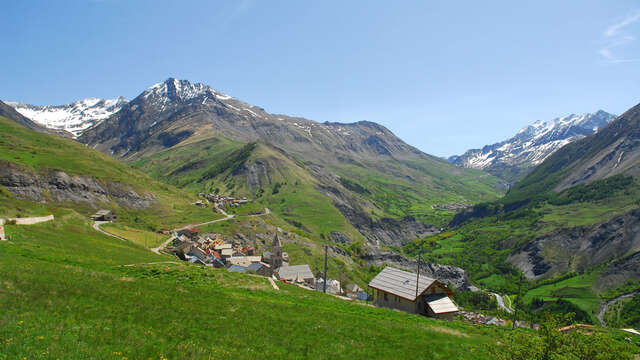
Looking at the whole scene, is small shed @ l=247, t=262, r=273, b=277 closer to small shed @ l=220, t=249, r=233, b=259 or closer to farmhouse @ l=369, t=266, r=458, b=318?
small shed @ l=220, t=249, r=233, b=259

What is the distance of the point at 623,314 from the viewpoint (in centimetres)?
11394

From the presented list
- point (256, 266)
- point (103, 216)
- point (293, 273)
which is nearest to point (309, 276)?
point (293, 273)

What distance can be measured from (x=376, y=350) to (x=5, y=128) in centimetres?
24358

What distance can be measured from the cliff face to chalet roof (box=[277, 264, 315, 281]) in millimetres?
77905

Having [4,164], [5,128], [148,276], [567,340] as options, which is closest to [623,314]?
[567,340]

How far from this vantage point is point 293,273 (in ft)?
344

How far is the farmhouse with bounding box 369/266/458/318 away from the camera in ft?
150

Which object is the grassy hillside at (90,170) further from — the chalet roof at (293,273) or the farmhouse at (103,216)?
the chalet roof at (293,273)

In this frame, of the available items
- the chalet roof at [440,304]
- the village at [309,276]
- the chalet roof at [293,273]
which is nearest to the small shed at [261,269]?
the village at [309,276]

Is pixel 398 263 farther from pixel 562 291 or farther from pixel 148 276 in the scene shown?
pixel 148 276

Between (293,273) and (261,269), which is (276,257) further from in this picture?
(261,269)

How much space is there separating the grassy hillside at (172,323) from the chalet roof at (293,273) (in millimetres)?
67285

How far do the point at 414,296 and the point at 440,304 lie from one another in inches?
145

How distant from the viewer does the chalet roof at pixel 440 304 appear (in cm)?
4527
